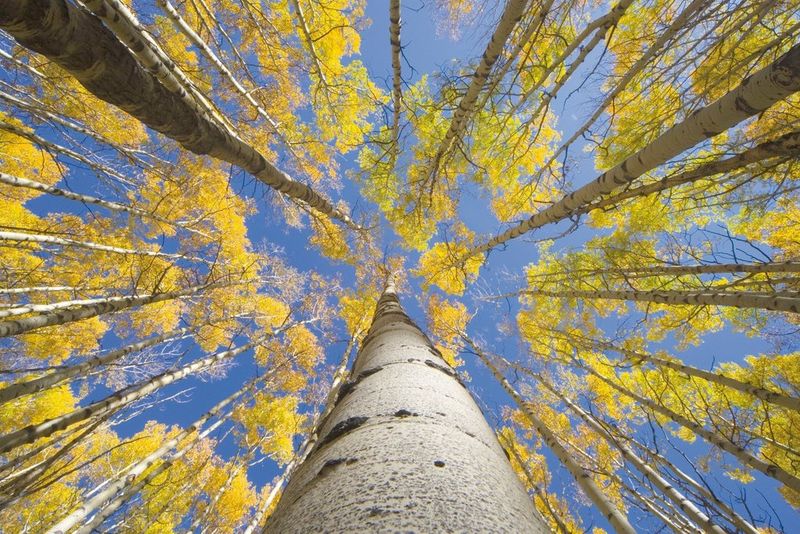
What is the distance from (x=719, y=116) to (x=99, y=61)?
2.48 m

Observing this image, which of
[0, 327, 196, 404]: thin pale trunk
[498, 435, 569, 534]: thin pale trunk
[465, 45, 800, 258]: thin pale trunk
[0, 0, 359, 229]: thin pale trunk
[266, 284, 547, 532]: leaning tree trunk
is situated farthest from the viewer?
[0, 327, 196, 404]: thin pale trunk

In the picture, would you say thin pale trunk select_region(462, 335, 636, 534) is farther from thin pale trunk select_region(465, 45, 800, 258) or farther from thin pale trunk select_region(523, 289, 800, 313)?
thin pale trunk select_region(465, 45, 800, 258)

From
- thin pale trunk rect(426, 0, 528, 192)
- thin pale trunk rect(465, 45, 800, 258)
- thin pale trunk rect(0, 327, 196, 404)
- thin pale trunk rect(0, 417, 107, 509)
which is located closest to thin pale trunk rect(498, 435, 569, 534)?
thin pale trunk rect(465, 45, 800, 258)

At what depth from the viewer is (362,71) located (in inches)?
317

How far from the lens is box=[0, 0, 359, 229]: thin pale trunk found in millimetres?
779

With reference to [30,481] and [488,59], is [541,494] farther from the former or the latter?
[488,59]

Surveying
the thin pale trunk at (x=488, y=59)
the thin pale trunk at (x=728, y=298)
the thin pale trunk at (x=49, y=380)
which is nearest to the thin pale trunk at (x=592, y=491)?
the thin pale trunk at (x=728, y=298)

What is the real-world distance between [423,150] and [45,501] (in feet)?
50.1

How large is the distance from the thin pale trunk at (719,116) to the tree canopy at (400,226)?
0.04 feet

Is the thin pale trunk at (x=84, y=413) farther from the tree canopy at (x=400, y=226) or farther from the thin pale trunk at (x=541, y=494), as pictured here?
the thin pale trunk at (x=541, y=494)

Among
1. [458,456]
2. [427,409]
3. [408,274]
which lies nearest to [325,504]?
[458,456]

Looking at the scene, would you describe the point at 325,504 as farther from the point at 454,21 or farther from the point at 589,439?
the point at 589,439

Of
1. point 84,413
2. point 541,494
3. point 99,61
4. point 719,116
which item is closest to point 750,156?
point 719,116

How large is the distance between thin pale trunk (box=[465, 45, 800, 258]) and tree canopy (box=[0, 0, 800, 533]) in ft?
0.04
